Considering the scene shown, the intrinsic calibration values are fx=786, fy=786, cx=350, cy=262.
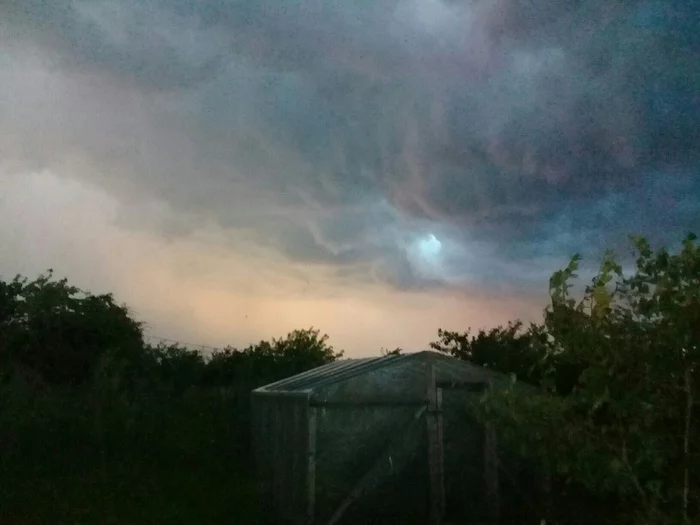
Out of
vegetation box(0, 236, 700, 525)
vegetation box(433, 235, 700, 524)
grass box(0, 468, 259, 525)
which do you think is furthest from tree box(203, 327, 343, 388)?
vegetation box(433, 235, 700, 524)

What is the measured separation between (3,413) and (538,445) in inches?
478

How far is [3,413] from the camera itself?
601 inches

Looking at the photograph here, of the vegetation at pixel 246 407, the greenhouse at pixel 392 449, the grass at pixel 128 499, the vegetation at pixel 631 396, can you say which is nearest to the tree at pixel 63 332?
the vegetation at pixel 246 407

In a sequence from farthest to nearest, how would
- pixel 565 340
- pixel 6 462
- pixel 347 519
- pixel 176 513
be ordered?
pixel 6 462
pixel 176 513
pixel 347 519
pixel 565 340

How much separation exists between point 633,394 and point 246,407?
45.8 feet

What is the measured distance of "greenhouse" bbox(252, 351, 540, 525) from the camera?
38.3 feet

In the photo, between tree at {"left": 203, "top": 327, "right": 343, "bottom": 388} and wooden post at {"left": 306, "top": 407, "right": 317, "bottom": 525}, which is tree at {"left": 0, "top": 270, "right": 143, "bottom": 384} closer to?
tree at {"left": 203, "top": 327, "right": 343, "bottom": 388}

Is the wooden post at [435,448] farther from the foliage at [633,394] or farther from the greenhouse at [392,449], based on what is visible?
the foliage at [633,394]

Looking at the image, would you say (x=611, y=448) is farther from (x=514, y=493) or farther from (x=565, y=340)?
(x=514, y=493)

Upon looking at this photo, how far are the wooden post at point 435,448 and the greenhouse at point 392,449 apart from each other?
15mm

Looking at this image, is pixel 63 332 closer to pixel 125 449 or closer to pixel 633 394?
pixel 125 449

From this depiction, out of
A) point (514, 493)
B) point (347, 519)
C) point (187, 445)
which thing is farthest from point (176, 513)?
point (514, 493)

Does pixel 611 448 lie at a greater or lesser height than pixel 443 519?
greater

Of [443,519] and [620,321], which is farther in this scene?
[443,519]
